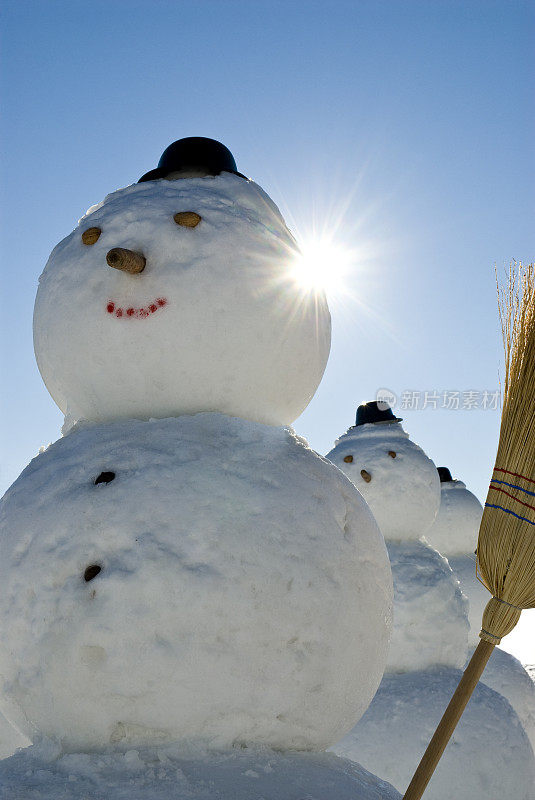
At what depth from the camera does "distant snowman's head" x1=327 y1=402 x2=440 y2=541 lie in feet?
16.5

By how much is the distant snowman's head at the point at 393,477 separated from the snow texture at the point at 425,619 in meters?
0.41

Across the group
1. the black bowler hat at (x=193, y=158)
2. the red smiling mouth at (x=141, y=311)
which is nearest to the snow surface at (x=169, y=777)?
the red smiling mouth at (x=141, y=311)

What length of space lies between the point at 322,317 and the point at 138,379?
78 centimetres

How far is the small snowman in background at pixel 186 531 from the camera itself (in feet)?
5.79

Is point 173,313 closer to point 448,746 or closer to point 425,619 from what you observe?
point 448,746

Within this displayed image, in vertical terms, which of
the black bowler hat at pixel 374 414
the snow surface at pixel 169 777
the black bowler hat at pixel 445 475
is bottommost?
the snow surface at pixel 169 777

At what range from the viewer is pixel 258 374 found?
2.31 m

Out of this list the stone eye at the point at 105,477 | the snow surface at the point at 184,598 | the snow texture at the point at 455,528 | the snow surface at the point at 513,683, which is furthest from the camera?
the snow texture at the point at 455,528

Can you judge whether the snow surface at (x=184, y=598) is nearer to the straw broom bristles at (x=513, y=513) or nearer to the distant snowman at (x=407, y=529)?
the straw broom bristles at (x=513, y=513)

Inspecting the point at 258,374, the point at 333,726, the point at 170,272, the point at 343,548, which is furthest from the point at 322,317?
the point at 333,726

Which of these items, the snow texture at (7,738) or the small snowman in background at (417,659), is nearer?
the snow texture at (7,738)

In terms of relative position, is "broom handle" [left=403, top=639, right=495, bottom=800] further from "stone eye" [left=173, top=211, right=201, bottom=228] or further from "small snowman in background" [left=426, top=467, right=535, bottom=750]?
"small snowman in background" [left=426, top=467, right=535, bottom=750]

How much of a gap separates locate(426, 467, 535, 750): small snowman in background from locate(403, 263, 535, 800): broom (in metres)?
3.94

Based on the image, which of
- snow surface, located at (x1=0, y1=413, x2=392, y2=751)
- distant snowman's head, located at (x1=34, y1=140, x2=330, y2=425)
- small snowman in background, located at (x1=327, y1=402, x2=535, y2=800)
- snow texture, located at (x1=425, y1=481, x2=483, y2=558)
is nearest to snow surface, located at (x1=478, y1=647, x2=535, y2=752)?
small snowman in background, located at (x1=327, y1=402, x2=535, y2=800)
